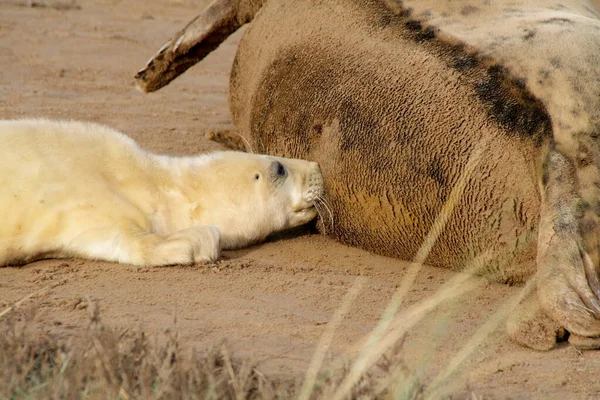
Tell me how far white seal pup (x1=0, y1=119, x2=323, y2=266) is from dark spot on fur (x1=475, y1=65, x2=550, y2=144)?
0.92 meters

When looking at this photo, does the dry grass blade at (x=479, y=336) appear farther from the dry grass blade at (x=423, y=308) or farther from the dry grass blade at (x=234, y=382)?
the dry grass blade at (x=234, y=382)

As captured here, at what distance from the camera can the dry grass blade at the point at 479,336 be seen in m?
3.12

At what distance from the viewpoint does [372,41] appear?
4625mm

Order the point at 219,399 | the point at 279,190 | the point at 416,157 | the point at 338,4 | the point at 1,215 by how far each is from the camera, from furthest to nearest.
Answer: the point at 338,4 < the point at 279,190 < the point at 416,157 < the point at 1,215 < the point at 219,399

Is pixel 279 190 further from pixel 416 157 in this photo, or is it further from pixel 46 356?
pixel 46 356

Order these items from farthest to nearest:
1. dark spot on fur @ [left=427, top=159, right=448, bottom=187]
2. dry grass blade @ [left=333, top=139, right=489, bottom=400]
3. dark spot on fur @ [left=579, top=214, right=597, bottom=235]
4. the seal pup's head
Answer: the seal pup's head → dark spot on fur @ [left=427, top=159, right=448, bottom=187] → dark spot on fur @ [left=579, top=214, right=597, bottom=235] → dry grass blade @ [left=333, top=139, right=489, bottom=400]

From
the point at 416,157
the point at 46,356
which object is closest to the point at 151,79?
the point at 416,157

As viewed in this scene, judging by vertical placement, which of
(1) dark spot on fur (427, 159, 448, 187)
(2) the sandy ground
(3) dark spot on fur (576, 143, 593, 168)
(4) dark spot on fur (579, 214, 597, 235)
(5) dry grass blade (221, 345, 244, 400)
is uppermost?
(3) dark spot on fur (576, 143, 593, 168)

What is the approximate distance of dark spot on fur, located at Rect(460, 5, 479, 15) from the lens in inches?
179

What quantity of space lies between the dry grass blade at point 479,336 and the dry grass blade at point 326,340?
362 mm

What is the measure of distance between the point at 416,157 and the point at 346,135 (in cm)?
40

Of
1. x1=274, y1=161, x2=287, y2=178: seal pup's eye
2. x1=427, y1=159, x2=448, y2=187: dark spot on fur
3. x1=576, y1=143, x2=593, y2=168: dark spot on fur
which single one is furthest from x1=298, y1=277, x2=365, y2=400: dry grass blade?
x1=576, y1=143, x2=593, y2=168: dark spot on fur

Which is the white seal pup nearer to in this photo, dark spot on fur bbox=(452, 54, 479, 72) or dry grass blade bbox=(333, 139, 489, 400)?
dry grass blade bbox=(333, 139, 489, 400)

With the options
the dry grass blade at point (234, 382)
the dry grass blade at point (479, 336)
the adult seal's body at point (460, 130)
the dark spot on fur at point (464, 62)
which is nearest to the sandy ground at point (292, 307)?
the dry grass blade at point (479, 336)
